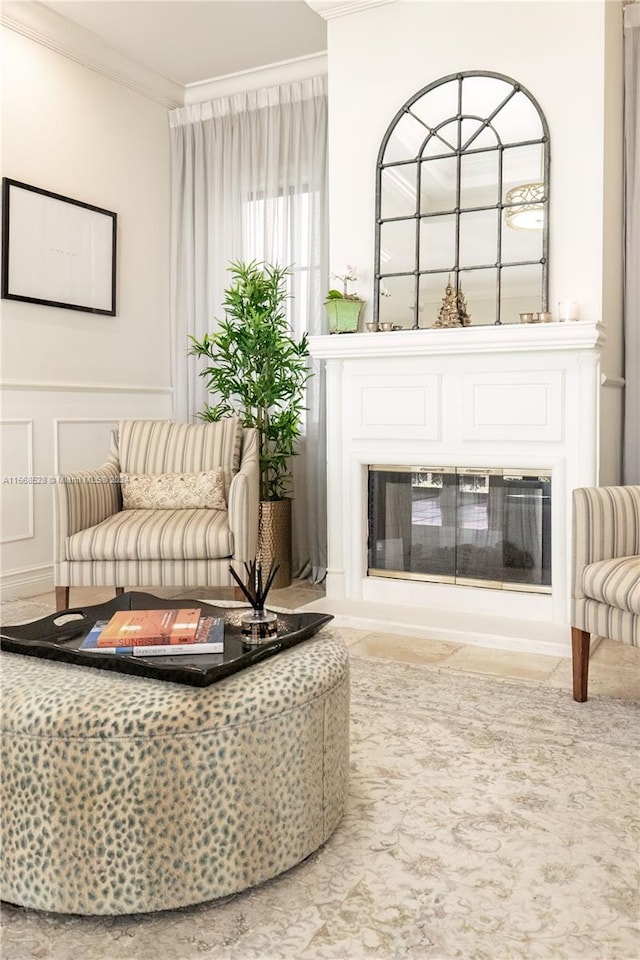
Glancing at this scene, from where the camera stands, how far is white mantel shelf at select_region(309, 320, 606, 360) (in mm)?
3232

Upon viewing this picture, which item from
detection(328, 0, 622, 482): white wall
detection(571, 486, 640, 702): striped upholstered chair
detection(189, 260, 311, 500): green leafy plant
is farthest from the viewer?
detection(189, 260, 311, 500): green leafy plant

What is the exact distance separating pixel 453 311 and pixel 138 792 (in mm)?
2700

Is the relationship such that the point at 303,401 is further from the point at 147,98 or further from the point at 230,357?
the point at 147,98

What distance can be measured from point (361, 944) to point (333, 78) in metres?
3.70

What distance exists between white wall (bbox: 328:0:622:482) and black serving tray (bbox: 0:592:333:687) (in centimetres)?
214

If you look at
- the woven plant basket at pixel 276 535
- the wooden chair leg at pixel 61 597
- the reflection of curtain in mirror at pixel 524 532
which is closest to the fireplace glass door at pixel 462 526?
the reflection of curtain in mirror at pixel 524 532

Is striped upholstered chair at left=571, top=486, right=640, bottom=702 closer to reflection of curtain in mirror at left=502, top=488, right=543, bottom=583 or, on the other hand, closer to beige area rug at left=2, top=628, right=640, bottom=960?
beige area rug at left=2, top=628, right=640, bottom=960

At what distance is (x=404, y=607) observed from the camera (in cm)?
377

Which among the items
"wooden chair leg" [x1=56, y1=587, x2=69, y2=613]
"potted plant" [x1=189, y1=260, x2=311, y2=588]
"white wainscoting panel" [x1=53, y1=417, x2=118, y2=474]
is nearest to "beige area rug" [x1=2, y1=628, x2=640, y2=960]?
"wooden chair leg" [x1=56, y1=587, x2=69, y2=613]

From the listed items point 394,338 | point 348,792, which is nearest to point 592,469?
point 394,338

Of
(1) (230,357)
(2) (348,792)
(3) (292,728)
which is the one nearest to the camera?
(3) (292,728)

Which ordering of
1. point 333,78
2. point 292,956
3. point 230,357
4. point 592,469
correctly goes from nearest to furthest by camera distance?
point 292,956, point 592,469, point 333,78, point 230,357

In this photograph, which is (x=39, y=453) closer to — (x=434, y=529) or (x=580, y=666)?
(x=434, y=529)

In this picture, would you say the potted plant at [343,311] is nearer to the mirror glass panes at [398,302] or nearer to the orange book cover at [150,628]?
the mirror glass panes at [398,302]
